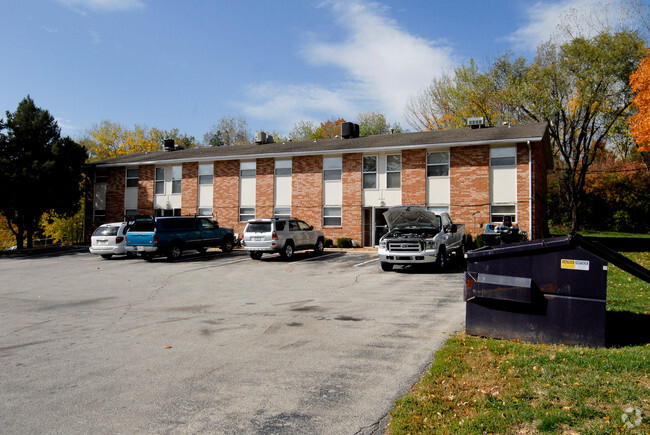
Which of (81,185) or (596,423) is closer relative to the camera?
(596,423)

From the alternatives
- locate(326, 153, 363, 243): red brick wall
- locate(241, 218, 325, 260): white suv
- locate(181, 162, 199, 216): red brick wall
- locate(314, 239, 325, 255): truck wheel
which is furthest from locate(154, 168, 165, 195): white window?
locate(314, 239, 325, 255): truck wheel

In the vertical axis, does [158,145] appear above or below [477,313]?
above

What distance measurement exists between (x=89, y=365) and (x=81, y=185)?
1110 inches

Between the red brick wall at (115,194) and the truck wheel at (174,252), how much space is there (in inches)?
522

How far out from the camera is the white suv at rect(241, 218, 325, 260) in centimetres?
1895

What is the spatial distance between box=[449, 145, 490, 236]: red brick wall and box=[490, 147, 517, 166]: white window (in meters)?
0.25

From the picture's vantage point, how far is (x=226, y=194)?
29.0 m

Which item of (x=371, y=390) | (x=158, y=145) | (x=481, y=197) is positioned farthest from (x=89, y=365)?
(x=158, y=145)

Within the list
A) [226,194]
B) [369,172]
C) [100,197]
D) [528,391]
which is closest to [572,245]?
[528,391]

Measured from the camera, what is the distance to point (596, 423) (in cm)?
368

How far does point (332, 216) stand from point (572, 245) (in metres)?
20.8

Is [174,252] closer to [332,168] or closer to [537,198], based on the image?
[332,168]

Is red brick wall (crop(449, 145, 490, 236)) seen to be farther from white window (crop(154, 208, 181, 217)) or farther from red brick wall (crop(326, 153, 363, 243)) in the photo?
white window (crop(154, 208, 181, 217))

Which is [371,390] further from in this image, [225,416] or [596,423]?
[596,423]
